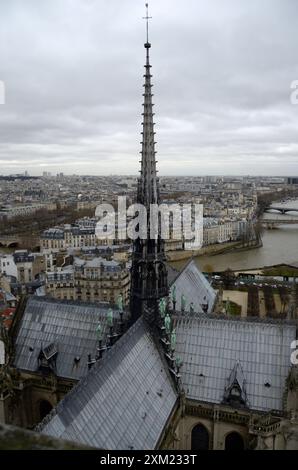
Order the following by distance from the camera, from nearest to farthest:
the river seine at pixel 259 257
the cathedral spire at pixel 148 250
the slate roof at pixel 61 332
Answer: the cathedral spire at pixel 148 250, the slate roof at pixel 61 332, the river seine at pixel 259 257

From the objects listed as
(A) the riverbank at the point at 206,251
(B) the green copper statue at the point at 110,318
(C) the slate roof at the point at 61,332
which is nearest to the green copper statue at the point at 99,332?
(C) the slate roof at the point at 61,332

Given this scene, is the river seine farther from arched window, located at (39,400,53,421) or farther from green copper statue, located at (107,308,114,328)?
green copper statue, located at (107,308,114,328)

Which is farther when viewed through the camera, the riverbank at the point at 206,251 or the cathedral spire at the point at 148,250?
the riverbank at the point at 206,251

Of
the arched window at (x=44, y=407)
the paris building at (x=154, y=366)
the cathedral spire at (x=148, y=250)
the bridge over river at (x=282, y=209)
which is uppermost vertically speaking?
the cathedral spire at (x=148, y=250)

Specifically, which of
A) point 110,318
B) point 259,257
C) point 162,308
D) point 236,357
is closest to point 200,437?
point 236,357

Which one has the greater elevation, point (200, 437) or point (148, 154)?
point (148, 154)

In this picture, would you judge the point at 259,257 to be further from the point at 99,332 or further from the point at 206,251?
the point at 99,332

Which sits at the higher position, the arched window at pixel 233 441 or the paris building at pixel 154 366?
the paris building at pixel 154 366

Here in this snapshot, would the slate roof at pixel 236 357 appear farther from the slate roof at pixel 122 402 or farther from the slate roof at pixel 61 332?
the slate roof at pixel 61 332
